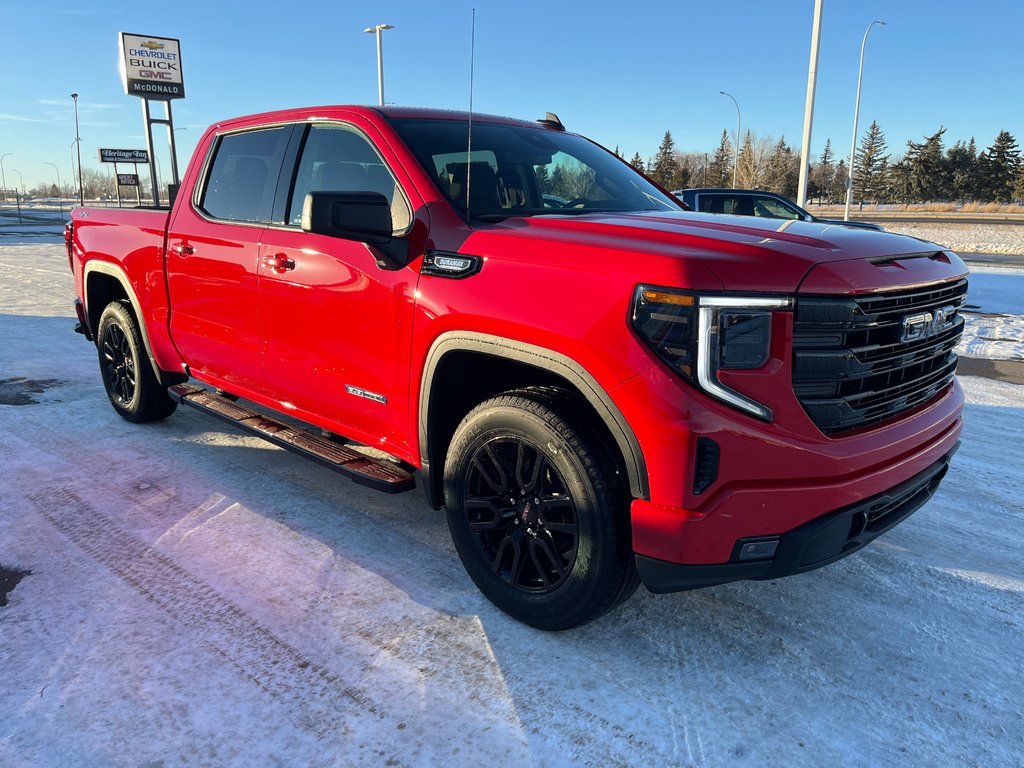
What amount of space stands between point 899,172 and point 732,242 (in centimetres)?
9601

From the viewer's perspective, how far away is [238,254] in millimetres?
3840

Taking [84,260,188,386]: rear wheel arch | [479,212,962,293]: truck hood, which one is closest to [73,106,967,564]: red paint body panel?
[479,212,962,293]: truck hood

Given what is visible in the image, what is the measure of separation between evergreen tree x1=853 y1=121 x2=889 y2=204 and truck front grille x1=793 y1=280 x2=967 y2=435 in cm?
9928

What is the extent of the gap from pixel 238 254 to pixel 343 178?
798 mm

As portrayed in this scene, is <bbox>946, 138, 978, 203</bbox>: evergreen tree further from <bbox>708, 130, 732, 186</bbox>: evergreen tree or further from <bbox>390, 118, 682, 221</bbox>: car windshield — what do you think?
<bbox>390, 118, 682, 221</bbox>: car windshield

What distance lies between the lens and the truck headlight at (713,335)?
2164 millimetres

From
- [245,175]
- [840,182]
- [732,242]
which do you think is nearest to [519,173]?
[732,242]

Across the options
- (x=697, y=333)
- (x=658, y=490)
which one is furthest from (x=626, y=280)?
(x=658, y=490)

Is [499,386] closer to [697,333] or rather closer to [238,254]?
[697,333]

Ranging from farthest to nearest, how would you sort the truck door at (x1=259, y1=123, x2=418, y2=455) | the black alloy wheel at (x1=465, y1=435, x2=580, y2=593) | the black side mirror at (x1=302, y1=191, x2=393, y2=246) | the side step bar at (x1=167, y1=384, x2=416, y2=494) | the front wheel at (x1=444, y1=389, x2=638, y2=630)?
1. the side step bar at (x1=167, y1=384, x2=416, y2=494)
2. the truck door at (x1=259, y1=123, x2=418, y2=455)
3. the black side mirror at (x1=302, y1=191, x2=393, y2=246)
4. the black alloy wheel at (x1=465, y1=435, x2=580, y2=593)
5. the front wheel at (x1=444, y1=389, x2=638, y2=630)

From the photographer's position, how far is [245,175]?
4.10m

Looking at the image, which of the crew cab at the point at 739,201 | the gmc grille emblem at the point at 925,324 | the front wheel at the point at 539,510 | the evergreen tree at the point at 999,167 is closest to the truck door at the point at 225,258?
the front wheel at the point at 539,510

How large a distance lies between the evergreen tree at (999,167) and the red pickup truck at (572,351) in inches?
3439

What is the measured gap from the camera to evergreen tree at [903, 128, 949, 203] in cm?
7850
